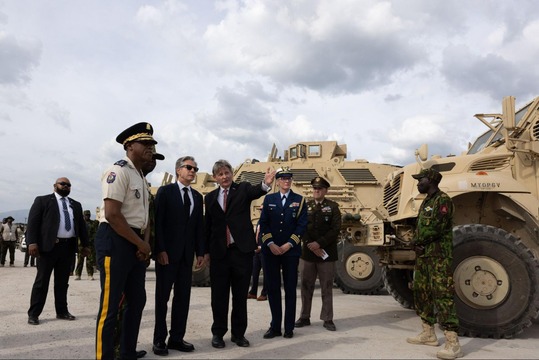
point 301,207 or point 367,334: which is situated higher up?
point 301,207

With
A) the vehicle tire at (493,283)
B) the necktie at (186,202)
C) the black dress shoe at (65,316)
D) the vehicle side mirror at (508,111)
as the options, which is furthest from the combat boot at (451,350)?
the black dress shoe at (65,316)

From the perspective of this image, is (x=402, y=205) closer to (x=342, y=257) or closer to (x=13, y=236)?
(x=342, y=257)

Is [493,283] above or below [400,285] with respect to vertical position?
above

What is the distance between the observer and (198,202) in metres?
4.43

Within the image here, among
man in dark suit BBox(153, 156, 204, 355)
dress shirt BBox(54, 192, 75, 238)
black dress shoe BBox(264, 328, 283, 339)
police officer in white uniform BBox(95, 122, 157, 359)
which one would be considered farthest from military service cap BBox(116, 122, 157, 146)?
dress shirt BBox(54, 192, 75, 238)

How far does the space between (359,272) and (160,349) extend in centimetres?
556

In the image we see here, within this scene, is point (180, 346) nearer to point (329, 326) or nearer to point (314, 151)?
point (329, 326)

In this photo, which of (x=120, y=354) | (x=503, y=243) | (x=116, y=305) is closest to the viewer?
(x=116, y=305)

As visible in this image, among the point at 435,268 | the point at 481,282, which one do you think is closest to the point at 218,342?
the point at 435,268

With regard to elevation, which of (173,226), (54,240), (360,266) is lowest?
(360,266)

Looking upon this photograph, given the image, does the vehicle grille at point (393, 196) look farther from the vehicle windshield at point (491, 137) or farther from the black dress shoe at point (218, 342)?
the black dress shoe at point (218, 342)

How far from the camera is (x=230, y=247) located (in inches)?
179

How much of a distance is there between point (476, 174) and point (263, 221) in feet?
8.71

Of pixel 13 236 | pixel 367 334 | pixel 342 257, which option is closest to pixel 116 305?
pixel 367 334
